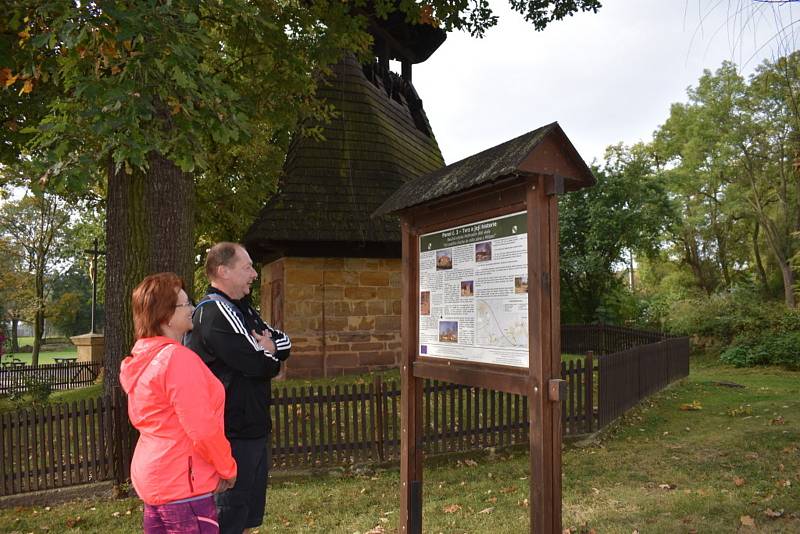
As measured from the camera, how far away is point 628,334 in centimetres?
1839

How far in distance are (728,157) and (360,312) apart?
1092 inches

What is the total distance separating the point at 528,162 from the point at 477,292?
931mm

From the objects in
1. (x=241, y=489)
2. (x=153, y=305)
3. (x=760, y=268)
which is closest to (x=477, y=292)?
(x=241, y=489)

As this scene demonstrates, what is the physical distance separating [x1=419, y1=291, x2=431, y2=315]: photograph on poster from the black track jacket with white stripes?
54.4 inches

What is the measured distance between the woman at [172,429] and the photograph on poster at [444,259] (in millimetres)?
1931

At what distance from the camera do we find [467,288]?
12.5ft

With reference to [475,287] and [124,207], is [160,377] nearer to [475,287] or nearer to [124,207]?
[475,287]

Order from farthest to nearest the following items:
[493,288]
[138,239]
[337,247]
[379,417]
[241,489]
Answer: [337,247] → [379,417] → [138,239] → [493,288] → [241,489]

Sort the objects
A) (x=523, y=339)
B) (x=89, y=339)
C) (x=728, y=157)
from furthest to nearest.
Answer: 1. (x=728, y=157)
2. (x=89, y=339)
3. (x=523, y=339)

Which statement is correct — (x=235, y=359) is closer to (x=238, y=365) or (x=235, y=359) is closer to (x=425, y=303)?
(x=238, y=365)

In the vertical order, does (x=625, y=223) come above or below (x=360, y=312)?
above

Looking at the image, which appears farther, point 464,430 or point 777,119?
point 777,119

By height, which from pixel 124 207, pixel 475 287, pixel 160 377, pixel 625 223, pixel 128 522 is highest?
pixel 625 223

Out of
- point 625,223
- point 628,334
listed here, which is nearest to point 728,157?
point 625,223
